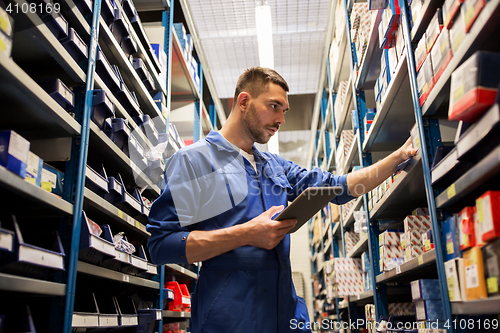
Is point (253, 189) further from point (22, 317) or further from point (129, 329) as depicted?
point (129, 329)

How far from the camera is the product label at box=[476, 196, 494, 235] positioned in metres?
1.23

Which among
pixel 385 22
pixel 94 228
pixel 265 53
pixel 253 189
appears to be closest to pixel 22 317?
pixel 94 228

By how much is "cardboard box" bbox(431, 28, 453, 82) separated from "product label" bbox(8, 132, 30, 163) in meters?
1.68

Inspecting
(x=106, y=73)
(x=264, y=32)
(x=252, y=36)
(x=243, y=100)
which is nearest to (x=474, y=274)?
(x=243, y=100)

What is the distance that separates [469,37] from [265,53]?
10.3ft

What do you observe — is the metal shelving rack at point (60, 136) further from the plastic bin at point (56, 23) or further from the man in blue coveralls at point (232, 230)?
the man in blue coveralls at point (232, 230)

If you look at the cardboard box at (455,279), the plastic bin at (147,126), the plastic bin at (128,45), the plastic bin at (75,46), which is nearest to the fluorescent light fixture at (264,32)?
the plastic bin at (128,45)

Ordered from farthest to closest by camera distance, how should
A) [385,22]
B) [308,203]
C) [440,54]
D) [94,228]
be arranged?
[385,22] → [94,228] → [440,54] → [308,203]

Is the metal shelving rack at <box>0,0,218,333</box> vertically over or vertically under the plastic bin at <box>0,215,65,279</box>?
over

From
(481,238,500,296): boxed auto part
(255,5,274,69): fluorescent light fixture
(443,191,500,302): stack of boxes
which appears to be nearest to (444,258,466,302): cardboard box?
(443,191,500,302): stack of boxes

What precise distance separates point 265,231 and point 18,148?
0.98 metres

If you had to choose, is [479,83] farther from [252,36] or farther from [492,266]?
[252,36]

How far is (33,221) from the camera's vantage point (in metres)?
1.89

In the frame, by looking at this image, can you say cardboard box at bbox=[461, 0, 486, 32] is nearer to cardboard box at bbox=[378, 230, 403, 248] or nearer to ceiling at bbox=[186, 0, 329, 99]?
cardboard box at bbox=[378, 230, 403, 248]
